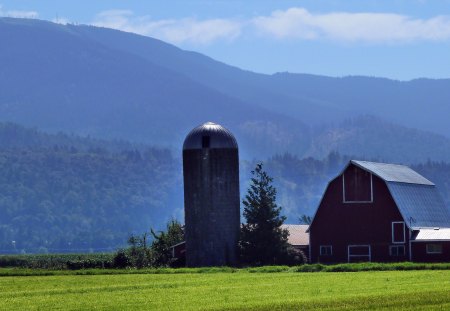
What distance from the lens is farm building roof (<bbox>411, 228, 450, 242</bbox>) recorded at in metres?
82.0

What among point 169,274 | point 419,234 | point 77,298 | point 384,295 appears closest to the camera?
point 384,295

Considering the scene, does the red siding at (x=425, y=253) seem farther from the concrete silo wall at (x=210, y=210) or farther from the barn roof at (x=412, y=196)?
the concrete silo wall at (x=210, y=210)

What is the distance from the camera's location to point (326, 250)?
87188mm

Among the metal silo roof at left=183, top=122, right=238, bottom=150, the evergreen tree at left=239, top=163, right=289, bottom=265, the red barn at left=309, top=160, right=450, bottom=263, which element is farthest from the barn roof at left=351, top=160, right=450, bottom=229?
the metal silo roof at left=183, top=122, right=238, bottom=150

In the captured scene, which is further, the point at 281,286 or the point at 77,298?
the point at 281,286

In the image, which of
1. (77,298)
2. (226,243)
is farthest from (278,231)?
(77,298)

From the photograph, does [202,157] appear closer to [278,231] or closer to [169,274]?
[278,231]

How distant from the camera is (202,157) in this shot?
87.6 metres

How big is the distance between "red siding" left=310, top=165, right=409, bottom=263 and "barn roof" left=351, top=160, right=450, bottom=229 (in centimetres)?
56

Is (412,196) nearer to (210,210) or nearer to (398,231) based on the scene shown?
(398,231)

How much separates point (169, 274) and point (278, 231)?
53.8 feet

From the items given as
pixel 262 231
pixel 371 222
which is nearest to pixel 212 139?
pixel 262 231

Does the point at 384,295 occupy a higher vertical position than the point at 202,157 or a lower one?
lower

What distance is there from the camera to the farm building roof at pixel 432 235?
8200 cm
